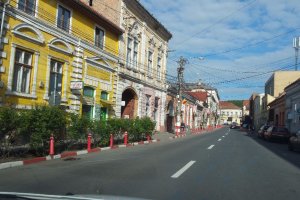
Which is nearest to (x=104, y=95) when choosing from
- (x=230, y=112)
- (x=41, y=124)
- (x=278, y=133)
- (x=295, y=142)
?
(x=295, y=142)

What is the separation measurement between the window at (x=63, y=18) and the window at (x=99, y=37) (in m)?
3.70

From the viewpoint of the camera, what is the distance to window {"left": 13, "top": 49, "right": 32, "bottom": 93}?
773 inches

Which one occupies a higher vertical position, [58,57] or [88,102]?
[58,57]

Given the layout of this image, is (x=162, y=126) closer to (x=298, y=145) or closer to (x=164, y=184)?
(x=298, y=145)

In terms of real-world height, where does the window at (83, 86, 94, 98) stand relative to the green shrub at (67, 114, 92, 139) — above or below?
above

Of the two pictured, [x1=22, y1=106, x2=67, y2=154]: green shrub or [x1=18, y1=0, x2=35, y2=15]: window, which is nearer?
[x1=22, y1=106, x2=67, y2=154]: green shrub

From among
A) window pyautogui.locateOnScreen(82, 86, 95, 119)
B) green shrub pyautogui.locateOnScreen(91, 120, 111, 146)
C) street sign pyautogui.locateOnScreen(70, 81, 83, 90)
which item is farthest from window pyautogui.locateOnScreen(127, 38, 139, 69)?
green shrub pyautogui.locateOnScreen(91, 120, 111, 146)

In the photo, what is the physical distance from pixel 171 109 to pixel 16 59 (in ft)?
103

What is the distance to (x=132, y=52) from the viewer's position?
34.2m

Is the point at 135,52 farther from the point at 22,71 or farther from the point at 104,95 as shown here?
the point at 22,71

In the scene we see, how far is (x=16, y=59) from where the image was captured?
19594 millimetres

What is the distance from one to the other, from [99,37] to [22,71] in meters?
9.00

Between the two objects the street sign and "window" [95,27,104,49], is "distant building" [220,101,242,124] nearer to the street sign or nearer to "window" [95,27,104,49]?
"window" [95,27,104,49]

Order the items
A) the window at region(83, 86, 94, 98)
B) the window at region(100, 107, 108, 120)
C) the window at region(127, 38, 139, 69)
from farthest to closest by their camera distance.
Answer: the window at region(127, 38, 139, 69)
the window at region(100, 107, 108, 120)
the window at region(83, 86, 94, 98)
